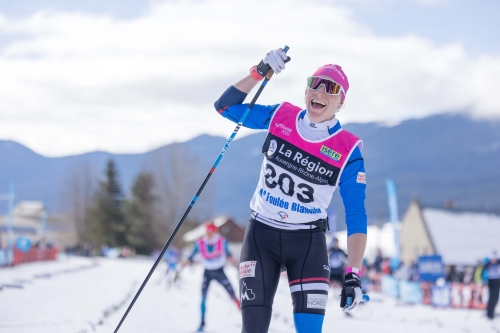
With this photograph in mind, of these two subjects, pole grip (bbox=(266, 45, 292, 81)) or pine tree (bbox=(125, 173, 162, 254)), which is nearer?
pole grip (bbox=(266, 45, 292, 81))

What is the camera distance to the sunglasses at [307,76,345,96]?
199 inches

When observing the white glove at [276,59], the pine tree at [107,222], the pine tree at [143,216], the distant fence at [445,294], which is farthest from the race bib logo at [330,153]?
the pine tree at [107,222]

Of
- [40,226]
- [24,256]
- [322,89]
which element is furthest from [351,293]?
[40,226]

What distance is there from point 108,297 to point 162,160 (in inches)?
2291

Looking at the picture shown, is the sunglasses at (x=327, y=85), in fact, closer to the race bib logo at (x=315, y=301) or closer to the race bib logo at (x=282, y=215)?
the race bib logo at (x=282, y=215)

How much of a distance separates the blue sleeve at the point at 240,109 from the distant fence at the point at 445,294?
18945 mm

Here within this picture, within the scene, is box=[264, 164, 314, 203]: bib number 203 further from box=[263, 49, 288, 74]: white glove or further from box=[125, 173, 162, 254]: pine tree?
box=[125, 173, 162, 254]: pine tree

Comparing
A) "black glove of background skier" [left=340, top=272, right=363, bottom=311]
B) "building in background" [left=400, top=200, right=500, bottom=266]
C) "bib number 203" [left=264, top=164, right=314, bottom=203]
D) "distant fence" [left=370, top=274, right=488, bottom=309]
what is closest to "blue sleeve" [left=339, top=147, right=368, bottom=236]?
"bib number 203" [left=264, top=164, right=314, bottom=203]

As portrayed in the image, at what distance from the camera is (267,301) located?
4.84m

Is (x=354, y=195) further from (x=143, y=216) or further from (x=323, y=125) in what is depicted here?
(x=143, y=216)

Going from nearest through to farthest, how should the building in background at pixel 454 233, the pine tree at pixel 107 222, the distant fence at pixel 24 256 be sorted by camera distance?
the distant fence at pixel 24 256, the building in background at pixel 454 233, the pine tree at pixel 107 222

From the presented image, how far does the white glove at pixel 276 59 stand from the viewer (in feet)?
17.4

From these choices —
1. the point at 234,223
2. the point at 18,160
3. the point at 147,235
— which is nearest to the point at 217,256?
the point at 18,160

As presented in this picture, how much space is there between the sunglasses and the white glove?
1.08ft
